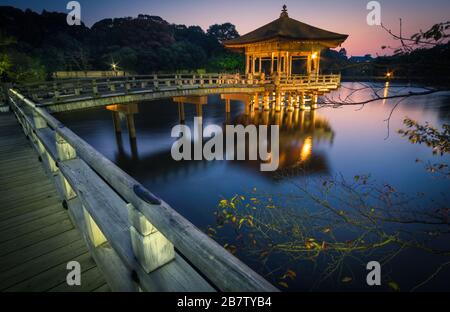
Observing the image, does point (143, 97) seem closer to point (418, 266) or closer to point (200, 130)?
point (200, 130)

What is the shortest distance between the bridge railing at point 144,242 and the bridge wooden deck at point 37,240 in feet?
0.77

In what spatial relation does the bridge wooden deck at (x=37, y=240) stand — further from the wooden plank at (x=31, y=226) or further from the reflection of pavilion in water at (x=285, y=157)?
the reflection of pavilion in water at (x=285, y=157)

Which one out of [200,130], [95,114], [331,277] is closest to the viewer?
[331,277]

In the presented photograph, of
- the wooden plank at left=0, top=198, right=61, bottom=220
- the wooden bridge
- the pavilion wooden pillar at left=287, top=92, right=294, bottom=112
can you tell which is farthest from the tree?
the wooden plank at left=0, top=198, right=61, bottom=220

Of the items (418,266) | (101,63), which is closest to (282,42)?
(418,266)

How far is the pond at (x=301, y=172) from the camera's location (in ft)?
17.6

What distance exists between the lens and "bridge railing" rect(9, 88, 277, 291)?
0.86 meters

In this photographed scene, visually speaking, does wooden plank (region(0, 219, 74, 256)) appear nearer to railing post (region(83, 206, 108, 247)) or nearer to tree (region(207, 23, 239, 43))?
railing post (region(83, 206, 108, 247))

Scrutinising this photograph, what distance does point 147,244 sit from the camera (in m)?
1.21

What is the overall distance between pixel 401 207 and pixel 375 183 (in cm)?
265

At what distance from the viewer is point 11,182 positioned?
3488mm

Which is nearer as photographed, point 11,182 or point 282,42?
point 11,182

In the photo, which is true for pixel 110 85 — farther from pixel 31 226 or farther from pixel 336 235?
pixel 336 235

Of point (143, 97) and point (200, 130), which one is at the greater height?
point (143, 97)
